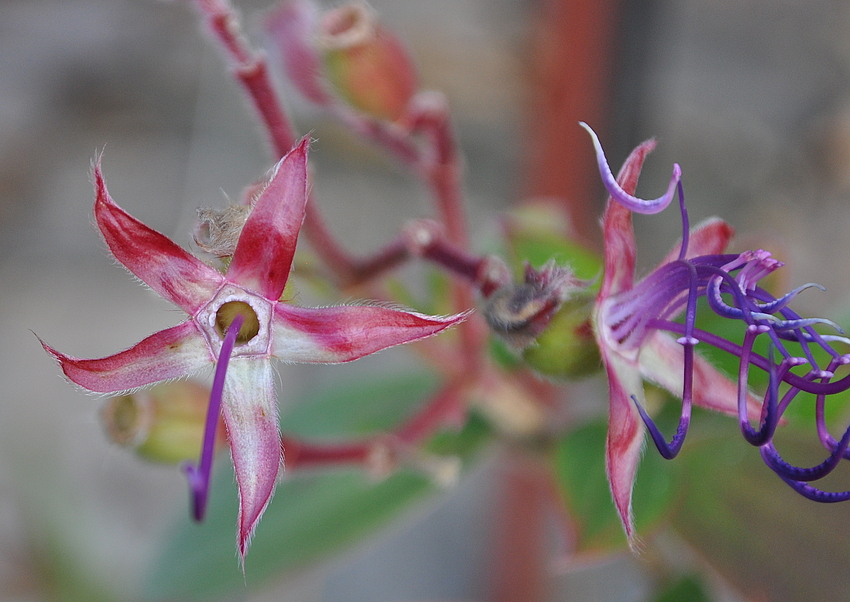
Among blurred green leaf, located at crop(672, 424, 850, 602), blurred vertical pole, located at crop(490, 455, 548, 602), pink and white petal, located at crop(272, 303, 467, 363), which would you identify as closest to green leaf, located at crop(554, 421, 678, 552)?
blurred green leaf, located at crop(672, 424, 850, 602)

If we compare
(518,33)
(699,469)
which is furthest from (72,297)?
(699,469)

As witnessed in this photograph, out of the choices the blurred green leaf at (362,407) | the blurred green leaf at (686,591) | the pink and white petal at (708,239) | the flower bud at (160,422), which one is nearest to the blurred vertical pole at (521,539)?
the blurred green leaf at (362,407)

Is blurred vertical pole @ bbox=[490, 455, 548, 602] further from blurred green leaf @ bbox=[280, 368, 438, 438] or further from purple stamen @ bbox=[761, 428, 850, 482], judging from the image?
purple stamen @ bbox=[761, 428, 850, 482]

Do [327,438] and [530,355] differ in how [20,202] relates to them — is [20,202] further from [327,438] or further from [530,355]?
[530,355]

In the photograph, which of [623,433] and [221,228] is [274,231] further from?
[623,433]

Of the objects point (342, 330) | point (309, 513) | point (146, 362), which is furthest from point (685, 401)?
point (309, 513)
